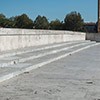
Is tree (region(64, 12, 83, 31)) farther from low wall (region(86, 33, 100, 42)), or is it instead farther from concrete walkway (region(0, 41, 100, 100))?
concrete walkway (region(0, 41, 100, 100))

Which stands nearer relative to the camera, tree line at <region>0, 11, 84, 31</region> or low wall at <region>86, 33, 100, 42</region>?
low wall at <region>86, 33, 100, 42</region>

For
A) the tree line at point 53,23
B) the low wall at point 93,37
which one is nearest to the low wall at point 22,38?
the low wall at point 93,37

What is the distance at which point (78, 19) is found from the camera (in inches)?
3169

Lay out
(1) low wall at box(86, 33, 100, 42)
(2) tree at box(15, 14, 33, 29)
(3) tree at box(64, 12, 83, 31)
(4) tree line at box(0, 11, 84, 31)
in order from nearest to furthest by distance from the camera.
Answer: (1) low wall at box(86, 33, 100, 42)
(2) tree at box(15, 14, 33, 29)
(4) tree line at box(0, 11, 84, 31)
(3) tree at box(64, 12, 83, 31)

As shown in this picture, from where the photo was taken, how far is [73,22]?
78438 millimetres

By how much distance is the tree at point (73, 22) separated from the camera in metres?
78.2

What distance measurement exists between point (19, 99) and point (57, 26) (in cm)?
7071

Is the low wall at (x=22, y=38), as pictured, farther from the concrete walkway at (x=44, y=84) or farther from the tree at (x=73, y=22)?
the tree at (x=73, y=22)

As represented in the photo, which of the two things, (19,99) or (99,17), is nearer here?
(19,99)

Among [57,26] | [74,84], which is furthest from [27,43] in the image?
[57,26]

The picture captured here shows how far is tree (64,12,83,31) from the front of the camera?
257 feet

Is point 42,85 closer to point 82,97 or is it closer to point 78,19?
point 82,97

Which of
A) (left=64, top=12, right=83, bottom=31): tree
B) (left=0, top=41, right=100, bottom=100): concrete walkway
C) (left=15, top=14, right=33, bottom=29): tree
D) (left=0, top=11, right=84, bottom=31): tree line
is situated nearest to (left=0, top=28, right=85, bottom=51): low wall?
(left=0, top=41, right=100, bottom=100): concrete walkway

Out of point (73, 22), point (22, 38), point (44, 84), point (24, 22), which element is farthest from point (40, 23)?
point (44, 84)
